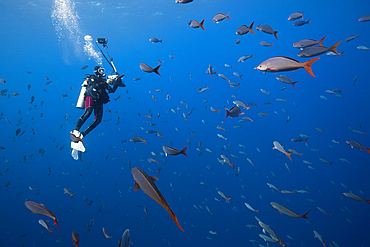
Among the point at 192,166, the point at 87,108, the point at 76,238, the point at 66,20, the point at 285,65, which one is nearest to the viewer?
the point at 285,65

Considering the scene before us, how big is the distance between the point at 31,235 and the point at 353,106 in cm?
6699

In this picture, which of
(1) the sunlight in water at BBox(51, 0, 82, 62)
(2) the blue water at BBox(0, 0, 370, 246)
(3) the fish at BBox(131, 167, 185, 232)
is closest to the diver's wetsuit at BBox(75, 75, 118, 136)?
(2) the blue water at BBox(0, 0, 370, 246)

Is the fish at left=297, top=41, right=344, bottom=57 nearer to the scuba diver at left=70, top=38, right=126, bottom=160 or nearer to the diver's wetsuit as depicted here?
the scuba diver at left=70, top=38, right=126, bottom=160

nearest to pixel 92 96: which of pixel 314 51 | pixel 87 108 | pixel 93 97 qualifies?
pixel 93 97

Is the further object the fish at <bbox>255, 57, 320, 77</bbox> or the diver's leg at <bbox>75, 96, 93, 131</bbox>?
the diver's leg at <bbox>75, 96, 93, 131</bbox>

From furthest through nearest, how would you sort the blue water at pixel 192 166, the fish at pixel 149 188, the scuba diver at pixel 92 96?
the blue water at pixel 192 166 < the scuba diver at pixel 92 96 < the fish at pixel 149 188

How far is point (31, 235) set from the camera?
1819cm

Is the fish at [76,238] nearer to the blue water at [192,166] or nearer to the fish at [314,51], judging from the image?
the blue water at [192,166]

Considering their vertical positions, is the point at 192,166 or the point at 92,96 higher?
the point at 92,96

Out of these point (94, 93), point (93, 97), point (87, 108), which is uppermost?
point (94, 93)

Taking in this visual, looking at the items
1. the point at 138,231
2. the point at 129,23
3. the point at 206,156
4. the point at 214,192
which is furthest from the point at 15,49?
the point at 214,192

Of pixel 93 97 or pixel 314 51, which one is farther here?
pixel 93 97

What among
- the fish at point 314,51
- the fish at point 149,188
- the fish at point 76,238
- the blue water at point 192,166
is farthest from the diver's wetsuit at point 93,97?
the fish at point 314,51

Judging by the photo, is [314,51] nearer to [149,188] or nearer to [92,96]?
[149,188]
